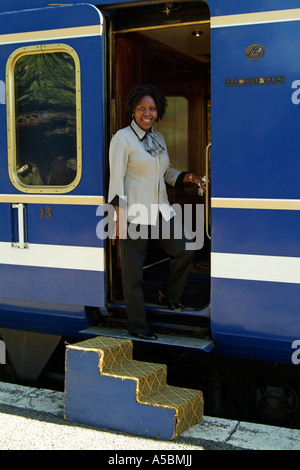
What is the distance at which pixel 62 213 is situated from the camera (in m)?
4.54

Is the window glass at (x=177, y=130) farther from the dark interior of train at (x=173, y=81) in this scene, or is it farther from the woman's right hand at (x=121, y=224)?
the woman's right hand at (x=121, y=224)

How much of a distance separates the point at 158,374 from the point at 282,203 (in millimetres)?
1314

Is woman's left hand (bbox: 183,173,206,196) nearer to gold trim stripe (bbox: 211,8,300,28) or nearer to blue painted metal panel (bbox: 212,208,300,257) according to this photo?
blue painted metal panel (bbox: 212,208,300,257)

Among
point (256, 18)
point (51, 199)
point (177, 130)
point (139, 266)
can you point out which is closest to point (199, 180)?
point (139, 266)

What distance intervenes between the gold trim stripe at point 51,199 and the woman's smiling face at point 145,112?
0.59m

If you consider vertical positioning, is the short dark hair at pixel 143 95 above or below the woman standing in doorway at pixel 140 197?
above

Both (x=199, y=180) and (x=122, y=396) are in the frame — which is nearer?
(x=122, y=396)

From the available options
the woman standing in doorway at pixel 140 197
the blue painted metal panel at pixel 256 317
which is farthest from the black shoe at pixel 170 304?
the blue painted metal panel at pixel 256 317

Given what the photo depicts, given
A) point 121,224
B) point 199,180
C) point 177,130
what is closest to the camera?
point 121,224

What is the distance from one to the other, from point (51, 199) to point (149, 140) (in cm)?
84

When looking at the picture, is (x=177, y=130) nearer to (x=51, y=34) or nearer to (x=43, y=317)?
(x=51, y=34)

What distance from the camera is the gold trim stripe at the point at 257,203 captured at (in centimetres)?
384

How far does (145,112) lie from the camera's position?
438 cm

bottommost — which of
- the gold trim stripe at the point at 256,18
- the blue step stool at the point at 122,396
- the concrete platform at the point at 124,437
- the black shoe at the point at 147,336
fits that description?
the concrete platform at the point at 124,437
